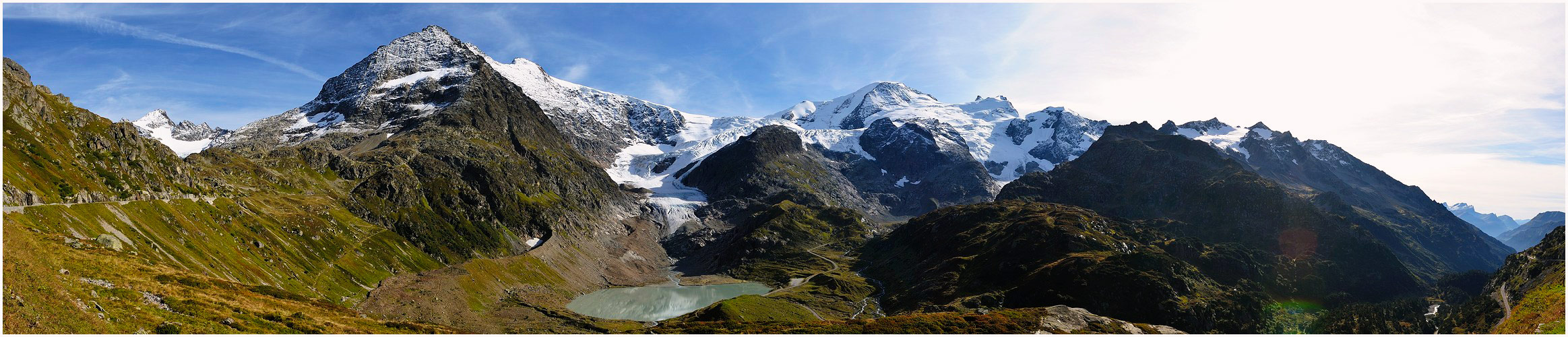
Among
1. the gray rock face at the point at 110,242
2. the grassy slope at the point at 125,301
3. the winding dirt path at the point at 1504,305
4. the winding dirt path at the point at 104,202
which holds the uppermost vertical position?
the winding dirt path at the point at 104,202

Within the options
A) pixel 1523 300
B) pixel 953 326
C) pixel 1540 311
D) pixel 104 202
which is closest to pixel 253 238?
pixel 104 202

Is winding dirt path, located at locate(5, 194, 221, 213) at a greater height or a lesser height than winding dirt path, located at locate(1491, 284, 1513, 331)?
greater

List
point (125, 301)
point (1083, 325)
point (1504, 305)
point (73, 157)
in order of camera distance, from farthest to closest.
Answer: point (1504, 305)
point (73, 157)
point (1083, 325)
point (125, 301)

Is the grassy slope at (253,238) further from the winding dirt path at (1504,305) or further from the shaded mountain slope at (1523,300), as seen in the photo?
the winding dirt path at (1504,305)

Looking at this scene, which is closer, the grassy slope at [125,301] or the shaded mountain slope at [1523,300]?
the grassy slope at [125,301]

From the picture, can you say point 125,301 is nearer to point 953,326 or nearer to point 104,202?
point 104,202

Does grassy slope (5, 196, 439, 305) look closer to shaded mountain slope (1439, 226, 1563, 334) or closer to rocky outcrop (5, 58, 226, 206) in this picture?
rocky outcrop (5, 58, 226, 206)

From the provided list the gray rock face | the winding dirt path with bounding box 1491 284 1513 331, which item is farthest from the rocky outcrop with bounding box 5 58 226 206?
the winding dirt path with bounding box 1491 284 1513 331

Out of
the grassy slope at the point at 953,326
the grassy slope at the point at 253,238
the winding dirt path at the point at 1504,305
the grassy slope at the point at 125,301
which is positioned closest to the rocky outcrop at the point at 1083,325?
the grassy slope at the point at 953,326

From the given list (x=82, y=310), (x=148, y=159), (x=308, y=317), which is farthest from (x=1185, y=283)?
(x=148, y=159)

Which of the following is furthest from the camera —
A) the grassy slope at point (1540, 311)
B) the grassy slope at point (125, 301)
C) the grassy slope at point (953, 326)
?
the grassy slope at point (953, 326)

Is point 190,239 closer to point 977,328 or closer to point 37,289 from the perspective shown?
point 37,289
